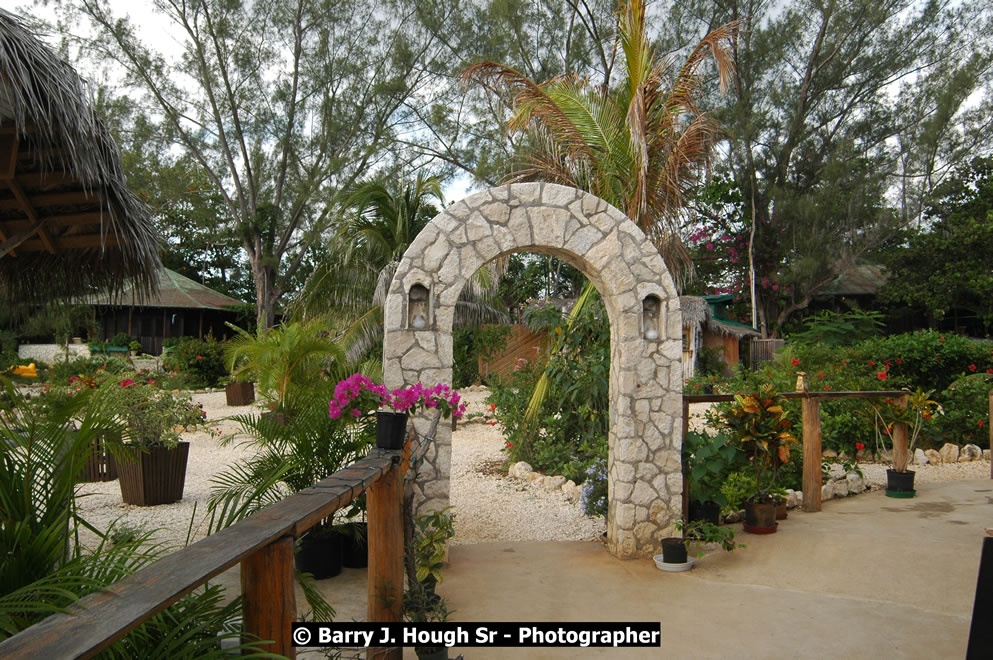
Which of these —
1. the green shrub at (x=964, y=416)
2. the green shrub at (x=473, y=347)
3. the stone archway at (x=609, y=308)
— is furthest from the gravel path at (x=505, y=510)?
the green shrub at (x=473, y=347)

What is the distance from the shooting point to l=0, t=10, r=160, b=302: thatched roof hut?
426cm

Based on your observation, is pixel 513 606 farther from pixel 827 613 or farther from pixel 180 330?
pixel 180 330

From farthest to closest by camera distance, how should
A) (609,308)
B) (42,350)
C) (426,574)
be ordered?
(42,350)
(609,308)
(426,574)

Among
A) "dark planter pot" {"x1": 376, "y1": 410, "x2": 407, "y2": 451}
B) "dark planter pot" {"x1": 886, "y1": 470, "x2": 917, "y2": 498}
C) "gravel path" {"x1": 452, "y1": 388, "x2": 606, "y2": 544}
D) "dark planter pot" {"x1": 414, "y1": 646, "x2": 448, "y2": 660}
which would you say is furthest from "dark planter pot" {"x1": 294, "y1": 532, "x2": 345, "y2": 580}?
"dark planter pot" {"x1": 886, "y1": 470, "x2": 917, "y2": 498}

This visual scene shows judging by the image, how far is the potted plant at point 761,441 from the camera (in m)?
5.83

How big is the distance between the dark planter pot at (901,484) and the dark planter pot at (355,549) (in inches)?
217

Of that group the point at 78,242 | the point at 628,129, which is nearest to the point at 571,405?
the point at 628,129

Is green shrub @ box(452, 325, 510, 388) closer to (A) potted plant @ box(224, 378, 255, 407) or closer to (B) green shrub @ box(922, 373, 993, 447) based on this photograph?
(A) potted plant @ box(224, 378, 255, 407)

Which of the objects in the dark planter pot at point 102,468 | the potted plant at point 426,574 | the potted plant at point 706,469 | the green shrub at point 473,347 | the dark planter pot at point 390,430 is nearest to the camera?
the potted plant at point 426,574

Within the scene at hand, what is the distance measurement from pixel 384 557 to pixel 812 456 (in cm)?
499

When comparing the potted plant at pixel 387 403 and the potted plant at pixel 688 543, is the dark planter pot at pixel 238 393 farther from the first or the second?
the potted plant at pixel 688 543

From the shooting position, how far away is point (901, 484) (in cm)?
707

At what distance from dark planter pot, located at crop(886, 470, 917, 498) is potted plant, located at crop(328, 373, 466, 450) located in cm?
530

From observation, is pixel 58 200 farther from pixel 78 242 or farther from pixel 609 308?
pixel 609 308
